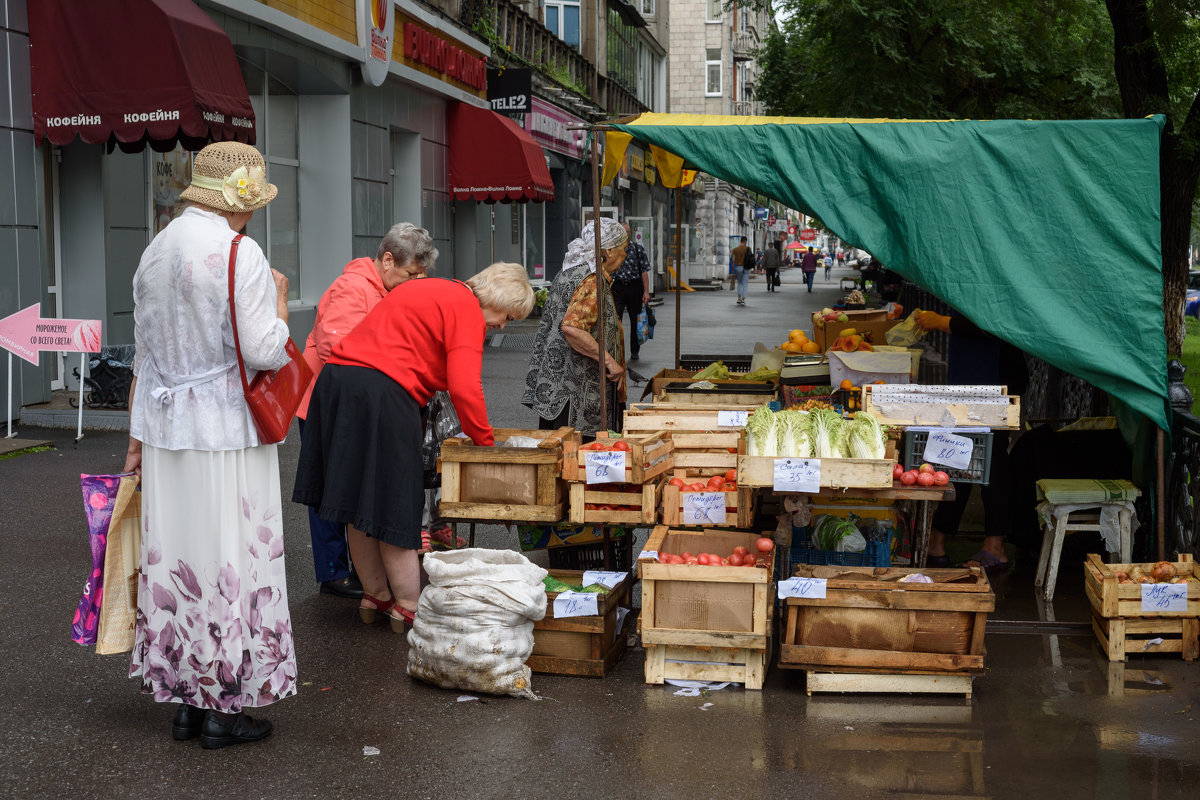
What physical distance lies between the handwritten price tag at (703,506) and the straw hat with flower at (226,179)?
2.46 m

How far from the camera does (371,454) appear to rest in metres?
5.35

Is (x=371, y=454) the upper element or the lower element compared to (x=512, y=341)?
upper

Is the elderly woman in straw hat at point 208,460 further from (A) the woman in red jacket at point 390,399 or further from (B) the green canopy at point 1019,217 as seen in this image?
(B) the green canopy at point 1019,217

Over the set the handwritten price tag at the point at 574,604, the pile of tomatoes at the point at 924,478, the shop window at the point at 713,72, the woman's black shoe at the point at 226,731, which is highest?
the shop window at the point at 713,72

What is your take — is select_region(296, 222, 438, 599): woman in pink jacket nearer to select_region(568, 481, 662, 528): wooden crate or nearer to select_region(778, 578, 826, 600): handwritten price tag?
select_region(568, 481, 662, 528): wooden crate

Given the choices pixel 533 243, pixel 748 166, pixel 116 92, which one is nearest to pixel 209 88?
pixel 116 92

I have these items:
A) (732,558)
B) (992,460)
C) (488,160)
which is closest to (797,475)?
(732,558)

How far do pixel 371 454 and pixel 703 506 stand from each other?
1558 mm

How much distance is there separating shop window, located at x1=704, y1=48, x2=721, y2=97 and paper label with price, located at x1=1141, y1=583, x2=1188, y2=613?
55.5m

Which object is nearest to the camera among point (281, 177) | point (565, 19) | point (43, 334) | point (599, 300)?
point (599, 300)

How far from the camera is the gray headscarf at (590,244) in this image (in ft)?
23.0

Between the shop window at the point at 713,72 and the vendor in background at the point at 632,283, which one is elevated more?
the shop window at the point at 713,72

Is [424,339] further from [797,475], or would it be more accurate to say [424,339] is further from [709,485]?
[797,475]

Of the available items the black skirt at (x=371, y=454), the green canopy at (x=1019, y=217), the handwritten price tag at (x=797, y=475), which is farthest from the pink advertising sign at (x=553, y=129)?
the handwritten price tag at (x=797, y=475)
